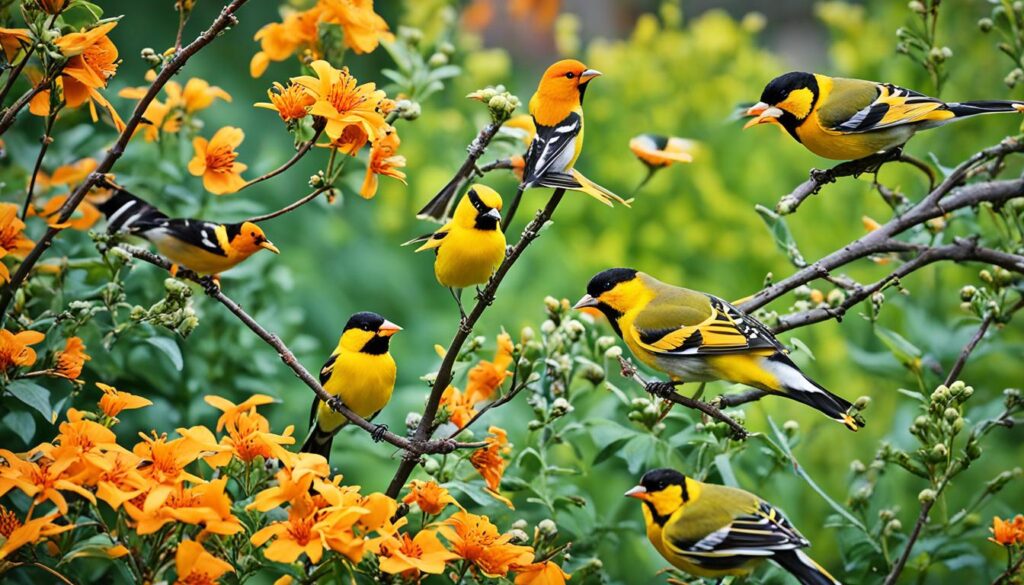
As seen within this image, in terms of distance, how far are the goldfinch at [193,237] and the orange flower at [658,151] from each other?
0.77m

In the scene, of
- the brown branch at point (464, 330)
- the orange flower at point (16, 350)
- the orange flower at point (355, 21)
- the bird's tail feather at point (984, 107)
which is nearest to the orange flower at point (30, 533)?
the orange flower at point (16, 350)

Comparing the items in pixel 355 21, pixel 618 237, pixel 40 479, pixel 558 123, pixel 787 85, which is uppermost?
pixel 618 237

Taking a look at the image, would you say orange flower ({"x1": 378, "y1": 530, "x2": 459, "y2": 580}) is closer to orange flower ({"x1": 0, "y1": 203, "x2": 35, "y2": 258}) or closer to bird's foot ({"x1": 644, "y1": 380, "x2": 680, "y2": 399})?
bird's foot ({"x1": 644, "y1": 380, "x2": 680, "y2": 399})

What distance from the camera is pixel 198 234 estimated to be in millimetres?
2062

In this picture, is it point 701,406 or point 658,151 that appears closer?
point 701,406

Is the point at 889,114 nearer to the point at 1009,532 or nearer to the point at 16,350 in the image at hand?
the point at 1009,532

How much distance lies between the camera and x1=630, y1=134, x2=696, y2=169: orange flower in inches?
86.0

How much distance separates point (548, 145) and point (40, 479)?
3.21 ft

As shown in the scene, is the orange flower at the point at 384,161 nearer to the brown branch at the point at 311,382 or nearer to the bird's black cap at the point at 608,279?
the brown branch at the point at 311,382

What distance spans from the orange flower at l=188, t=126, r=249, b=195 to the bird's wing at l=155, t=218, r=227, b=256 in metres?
0.08

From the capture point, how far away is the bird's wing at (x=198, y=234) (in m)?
2.05

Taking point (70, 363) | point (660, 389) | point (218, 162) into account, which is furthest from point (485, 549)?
point (218, 162)

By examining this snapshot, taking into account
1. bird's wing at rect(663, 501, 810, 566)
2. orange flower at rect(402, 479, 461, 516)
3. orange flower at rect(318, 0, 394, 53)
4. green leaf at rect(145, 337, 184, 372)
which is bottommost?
bird's wing at rect(663, 501, 810, 566)

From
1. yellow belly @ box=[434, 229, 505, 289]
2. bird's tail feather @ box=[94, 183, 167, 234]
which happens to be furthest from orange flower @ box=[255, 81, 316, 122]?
bird's tail feather @ box=[94, 183, 167, 234]
